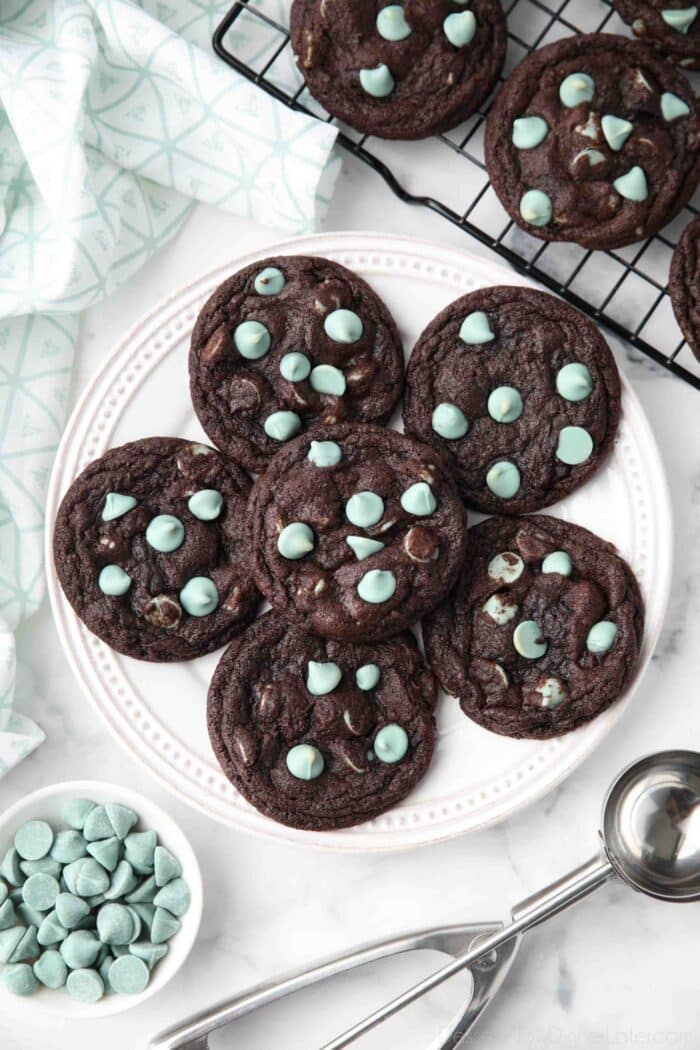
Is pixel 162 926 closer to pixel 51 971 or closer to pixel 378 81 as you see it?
pixel 51 971

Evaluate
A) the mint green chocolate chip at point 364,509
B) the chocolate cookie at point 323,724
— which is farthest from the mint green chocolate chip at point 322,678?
the mint green chocolate chip at point 364,509

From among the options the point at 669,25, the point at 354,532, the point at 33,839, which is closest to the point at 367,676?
the point at 354,532

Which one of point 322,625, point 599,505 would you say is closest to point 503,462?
point 599,505

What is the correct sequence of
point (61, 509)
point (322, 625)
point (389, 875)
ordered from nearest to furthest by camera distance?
1. point (322, 625)
2. point (61, 509)
3. point (389, 875)

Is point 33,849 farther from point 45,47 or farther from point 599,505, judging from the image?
point 45,47

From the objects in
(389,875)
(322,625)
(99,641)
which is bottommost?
(389,875)

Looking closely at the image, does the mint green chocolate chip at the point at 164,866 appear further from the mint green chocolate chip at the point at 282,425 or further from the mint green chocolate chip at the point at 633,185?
the mint green chocolate chip at the point at 633,185

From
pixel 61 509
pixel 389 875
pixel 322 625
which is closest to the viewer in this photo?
pixel 322 625
